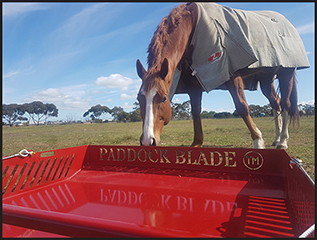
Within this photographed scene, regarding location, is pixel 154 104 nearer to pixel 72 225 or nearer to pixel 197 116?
pixel 197 116

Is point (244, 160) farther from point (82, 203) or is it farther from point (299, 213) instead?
point (82, 203)

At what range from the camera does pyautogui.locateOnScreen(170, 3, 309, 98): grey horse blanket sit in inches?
142

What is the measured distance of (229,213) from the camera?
70.6 inches

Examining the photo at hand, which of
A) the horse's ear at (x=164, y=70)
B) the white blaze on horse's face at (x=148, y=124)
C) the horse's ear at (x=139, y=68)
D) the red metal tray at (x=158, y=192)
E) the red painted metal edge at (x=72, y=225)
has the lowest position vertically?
the red metal tray at (x=158, y=192)

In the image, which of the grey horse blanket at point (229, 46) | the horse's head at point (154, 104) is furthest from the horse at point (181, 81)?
the grey horse blanket at point (229, 46)

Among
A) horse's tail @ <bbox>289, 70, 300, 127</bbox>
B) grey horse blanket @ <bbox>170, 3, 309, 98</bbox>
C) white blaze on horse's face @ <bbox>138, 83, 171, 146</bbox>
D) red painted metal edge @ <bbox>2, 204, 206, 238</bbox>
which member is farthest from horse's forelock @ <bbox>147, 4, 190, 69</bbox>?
horse's tail @ <bbox>289, 70, 300, 127</bbox>

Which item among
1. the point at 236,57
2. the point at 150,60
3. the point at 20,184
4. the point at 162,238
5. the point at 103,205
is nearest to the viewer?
the point at 162,238

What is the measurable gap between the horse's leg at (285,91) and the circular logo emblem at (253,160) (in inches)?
109

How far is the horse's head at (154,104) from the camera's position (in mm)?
2797

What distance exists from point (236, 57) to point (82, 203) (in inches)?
121

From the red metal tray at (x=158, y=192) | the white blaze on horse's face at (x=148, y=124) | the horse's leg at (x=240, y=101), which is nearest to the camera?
the red metal tray at (x=158, y=192)

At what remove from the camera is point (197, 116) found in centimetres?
448

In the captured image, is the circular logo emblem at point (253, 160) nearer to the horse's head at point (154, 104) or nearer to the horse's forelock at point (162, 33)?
the horse's head at point (154, 104)

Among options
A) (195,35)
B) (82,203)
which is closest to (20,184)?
(82,203)
